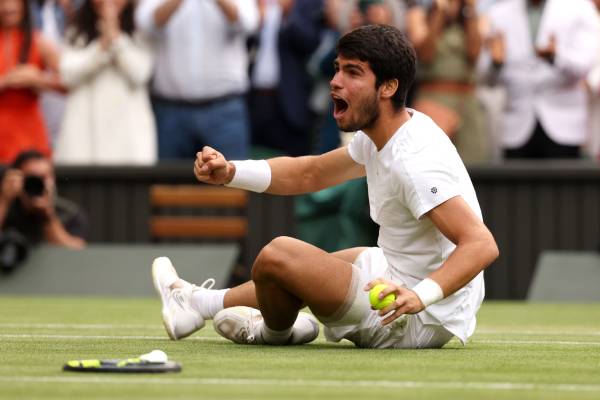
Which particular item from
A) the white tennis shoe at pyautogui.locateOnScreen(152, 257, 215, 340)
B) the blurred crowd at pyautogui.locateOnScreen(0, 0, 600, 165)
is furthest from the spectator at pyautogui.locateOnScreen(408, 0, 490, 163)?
the white tennis shoe at pyautogui.locateOnScreen(152, 257, 215, 340)

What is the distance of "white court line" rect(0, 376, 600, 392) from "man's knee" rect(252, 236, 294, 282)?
1203 mm

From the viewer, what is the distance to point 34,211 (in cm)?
1386

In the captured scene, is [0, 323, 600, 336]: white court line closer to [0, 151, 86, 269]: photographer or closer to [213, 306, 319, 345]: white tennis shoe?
[213, 306, 319, 345]: white tennis shoe

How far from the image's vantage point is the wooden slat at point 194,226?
562 inches

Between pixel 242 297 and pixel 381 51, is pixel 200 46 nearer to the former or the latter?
pixel 242 297

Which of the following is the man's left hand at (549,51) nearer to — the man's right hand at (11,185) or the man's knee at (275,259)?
the man's right hand at (11,185)

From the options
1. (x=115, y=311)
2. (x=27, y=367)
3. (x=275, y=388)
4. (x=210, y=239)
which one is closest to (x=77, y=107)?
(x=210, y=239)

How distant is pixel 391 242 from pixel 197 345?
1.08m

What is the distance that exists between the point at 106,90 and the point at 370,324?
7795 millimetres

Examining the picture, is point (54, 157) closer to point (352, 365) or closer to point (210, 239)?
point (210, 239)

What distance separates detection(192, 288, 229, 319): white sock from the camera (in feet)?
24.6

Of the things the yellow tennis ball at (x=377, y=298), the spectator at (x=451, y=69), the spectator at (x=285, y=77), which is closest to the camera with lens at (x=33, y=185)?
the spectator at (x=285, y=77)

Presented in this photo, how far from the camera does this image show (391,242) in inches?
278

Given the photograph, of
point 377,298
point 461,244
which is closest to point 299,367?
point 377,298
